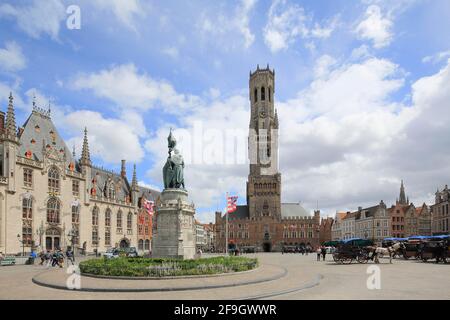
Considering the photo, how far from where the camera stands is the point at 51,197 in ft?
170

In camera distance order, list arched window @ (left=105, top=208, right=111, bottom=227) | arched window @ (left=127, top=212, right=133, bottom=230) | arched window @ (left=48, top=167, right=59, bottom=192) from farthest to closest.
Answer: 1. arched window @ (left=127, top=212, right=133, bottom=230)
2. arched window @ (left=105, top=208, right=111, bottom=227)
3. arched window @ (left=48, top=167, right=59, bottom=192)

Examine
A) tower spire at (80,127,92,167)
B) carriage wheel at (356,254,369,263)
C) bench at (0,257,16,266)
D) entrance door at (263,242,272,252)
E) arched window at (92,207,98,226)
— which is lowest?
entrance door at (263,242,272,252)

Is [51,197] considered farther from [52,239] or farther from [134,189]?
[134,189]

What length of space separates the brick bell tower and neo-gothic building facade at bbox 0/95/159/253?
44.1m

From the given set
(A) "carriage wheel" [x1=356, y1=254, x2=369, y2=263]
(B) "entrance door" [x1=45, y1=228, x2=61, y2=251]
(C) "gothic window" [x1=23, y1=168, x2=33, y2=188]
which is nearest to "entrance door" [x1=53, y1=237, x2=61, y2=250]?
(B) "entrance door" [x1=45, y1=228, x2=61, y2=251]

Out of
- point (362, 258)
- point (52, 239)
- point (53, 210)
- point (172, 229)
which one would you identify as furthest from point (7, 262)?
point (362, 258)

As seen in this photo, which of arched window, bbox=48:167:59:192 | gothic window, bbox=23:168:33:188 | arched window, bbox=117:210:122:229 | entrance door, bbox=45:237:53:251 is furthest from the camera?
arched window, bbox=117:210:122:229

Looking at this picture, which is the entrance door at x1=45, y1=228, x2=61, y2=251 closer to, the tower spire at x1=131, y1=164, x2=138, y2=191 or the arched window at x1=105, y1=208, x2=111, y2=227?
the arched window at x1=105, y1=208, x2=111, y2=227

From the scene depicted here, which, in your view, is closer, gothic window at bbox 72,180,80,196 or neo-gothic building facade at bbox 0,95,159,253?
neo-gothic building facade at bbox 0,95,159,253

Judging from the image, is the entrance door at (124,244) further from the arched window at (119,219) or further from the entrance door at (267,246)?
the entrance door at (267,246)

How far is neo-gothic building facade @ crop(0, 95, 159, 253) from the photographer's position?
148ft

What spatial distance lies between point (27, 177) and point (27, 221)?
18.9ft
